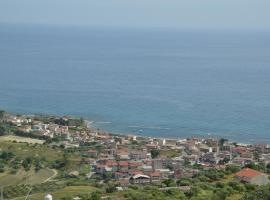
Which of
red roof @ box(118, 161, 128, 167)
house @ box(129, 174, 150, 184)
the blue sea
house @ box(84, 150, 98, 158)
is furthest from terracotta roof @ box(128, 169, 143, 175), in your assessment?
the blue sea

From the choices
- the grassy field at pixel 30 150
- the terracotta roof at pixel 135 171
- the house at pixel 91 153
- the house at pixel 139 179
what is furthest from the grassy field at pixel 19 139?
the house at pixel 139 179

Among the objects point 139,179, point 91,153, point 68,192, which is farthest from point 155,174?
point 68,192

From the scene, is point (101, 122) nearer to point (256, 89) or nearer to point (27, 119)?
point (27, 119)

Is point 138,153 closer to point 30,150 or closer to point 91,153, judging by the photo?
point 91,153

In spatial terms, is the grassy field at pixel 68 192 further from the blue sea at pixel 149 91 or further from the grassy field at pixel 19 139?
the blue sea at pixel 149 91

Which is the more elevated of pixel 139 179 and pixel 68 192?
pixel 68 192
